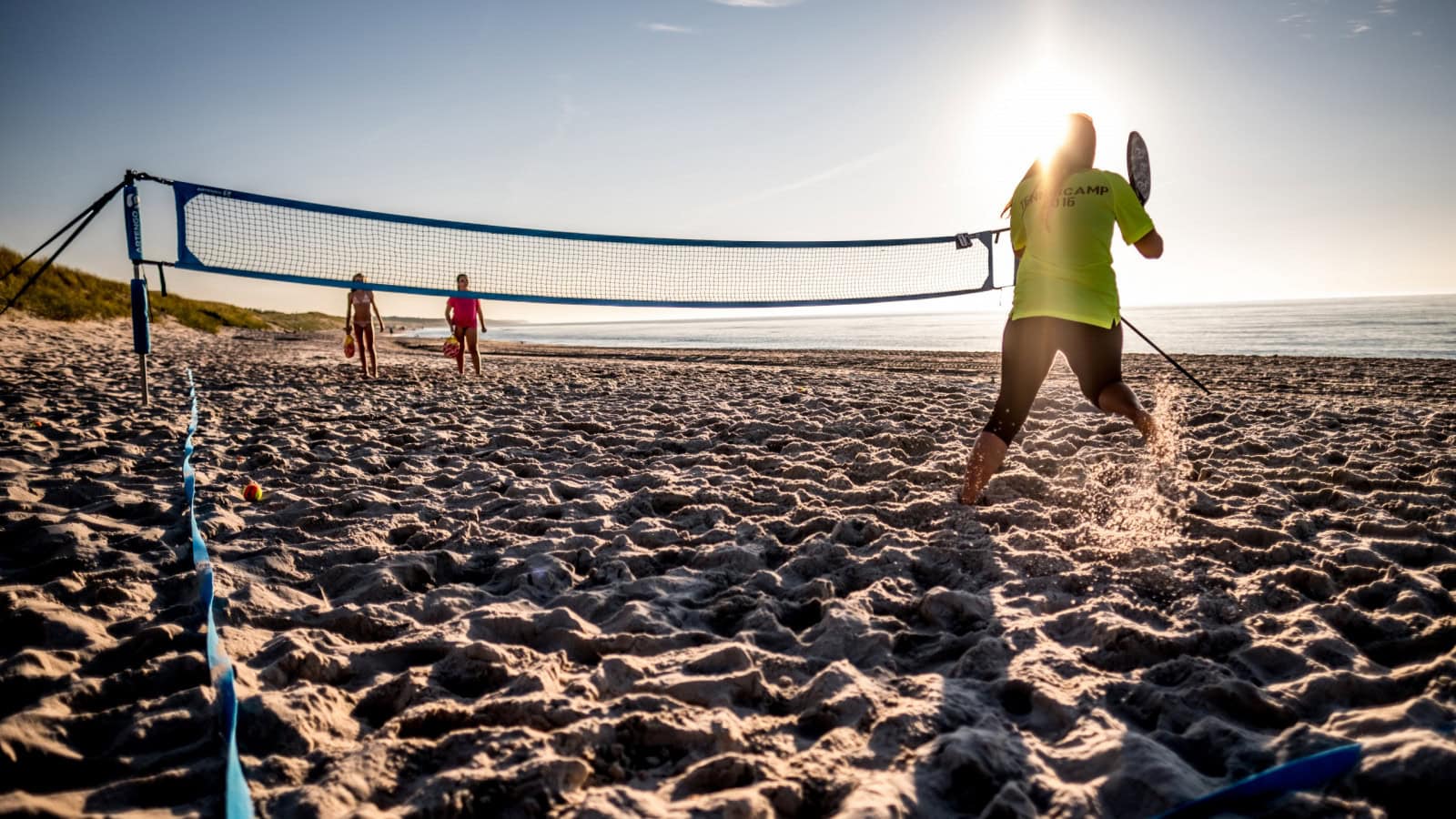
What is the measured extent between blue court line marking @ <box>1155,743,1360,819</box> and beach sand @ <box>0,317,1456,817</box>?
3 centimetres

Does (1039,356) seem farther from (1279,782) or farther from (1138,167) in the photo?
(1279,782)

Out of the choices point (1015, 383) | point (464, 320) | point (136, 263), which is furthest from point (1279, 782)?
point (464, 320)

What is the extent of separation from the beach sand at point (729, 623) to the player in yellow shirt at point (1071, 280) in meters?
0.62

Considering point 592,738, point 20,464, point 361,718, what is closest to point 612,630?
point 592,738

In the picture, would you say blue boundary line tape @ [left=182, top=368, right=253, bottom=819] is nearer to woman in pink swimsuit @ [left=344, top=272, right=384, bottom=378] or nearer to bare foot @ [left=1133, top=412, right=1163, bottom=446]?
bare foot @ [left=1133, top=412, right=1163, bottom=446]

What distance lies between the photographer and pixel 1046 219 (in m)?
3.21

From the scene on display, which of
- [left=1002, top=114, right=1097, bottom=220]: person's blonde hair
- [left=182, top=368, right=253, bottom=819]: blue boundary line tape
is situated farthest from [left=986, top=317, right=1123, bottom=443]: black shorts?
[left=182, top=368, right=253, bottom=819]: blue boundary line tape

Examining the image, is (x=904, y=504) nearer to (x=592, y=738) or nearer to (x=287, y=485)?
(x=592, y=738)

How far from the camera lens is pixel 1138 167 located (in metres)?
3.77

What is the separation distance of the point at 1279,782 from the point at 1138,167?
330 cm

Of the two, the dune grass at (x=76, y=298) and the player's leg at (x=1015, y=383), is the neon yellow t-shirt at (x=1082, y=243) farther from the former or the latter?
the dune grass at (x=76, y=298)

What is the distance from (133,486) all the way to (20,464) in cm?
89

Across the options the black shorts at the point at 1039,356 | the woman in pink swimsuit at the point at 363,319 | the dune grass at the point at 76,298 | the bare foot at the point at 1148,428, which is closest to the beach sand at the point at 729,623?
the bare foot at the point at 1148,428

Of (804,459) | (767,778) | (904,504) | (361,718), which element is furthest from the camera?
(804,459)
